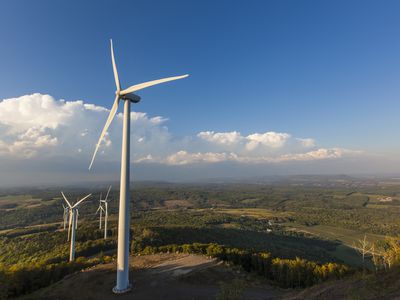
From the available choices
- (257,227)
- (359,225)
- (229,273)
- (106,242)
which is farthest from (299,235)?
(229,273)

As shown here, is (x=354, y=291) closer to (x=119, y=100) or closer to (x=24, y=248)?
(x=119, y=100)

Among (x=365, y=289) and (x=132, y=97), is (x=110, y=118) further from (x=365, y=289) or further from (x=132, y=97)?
(x=365, y=289)

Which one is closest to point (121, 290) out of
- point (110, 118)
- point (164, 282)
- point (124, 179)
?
point (164, 282)

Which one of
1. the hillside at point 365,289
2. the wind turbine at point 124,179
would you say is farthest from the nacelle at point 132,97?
the hillside at point 365,289

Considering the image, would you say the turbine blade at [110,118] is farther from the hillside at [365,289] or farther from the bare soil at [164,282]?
the hillside at [365,289]

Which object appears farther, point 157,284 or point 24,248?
point 24,248

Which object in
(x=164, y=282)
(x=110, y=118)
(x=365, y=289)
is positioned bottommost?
(x=164, y=282)

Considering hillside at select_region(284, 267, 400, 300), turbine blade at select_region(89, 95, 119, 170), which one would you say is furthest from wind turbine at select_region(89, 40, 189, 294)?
hillside at select_region(284, 267, 400, 300)
